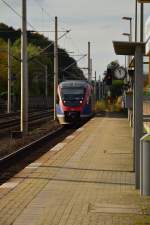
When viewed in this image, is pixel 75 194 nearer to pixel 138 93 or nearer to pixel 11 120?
pixel 138 93

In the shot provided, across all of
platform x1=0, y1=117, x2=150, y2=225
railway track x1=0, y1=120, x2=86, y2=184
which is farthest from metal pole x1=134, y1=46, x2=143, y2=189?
railway track x1=0, y1=120, x2=86, y2=184

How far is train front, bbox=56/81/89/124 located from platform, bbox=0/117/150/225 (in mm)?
23100

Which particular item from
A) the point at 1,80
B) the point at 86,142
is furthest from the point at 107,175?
the point at 1,80

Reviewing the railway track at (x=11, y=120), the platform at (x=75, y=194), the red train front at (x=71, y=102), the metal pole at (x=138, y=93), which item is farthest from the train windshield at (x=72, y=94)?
the metal pole at (x=138, y=93)

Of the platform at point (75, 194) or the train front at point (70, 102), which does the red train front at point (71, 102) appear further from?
the platform at point (75, 194)

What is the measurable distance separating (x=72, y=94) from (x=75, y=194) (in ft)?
100

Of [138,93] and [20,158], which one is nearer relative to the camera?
[138,93]

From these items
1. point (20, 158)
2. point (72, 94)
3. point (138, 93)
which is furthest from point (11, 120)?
point (138, 93)

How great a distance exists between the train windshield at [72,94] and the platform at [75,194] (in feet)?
77.1

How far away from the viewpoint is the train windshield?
4100cm

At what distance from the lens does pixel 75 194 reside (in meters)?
10.8

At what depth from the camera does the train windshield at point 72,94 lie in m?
41.0

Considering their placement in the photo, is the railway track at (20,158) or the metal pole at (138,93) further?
the railway track at (20,158)

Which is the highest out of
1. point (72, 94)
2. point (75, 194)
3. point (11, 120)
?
point (72, 94)
